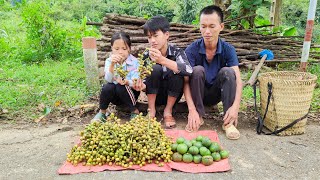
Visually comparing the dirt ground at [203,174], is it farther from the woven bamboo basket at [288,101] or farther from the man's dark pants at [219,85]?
the man's dark pants at [219,85]

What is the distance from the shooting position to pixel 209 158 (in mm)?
2549

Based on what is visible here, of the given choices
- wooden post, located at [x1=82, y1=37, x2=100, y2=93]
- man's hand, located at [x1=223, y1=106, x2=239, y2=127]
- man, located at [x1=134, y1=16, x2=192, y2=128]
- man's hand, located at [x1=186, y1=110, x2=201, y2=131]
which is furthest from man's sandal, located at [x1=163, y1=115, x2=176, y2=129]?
wooden post, located at [x1=82, y1=37, x2=100, y2=93]

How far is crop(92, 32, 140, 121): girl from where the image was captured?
319cm

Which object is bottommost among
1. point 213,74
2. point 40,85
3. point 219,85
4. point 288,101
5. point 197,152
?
point 197,152

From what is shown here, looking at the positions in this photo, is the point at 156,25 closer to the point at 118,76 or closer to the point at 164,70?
the point at 164,70

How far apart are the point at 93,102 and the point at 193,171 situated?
2.25m

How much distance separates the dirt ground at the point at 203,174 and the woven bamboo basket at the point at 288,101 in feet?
0.47

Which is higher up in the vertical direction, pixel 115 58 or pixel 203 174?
pixel 115 58

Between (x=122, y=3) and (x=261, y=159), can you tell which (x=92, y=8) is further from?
(x=261, y=159)

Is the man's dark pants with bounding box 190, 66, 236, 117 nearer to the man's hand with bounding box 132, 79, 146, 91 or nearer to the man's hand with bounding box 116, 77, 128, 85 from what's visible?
the man's hand with bounding box 132, 79, 146, 91

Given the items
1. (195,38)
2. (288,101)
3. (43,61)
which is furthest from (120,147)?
(43,61)

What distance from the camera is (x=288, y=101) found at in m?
3.10

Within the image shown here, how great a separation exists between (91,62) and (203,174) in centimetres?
278

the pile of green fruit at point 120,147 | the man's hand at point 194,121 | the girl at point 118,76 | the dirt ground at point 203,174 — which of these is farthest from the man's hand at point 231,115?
the girl at point 118,76
